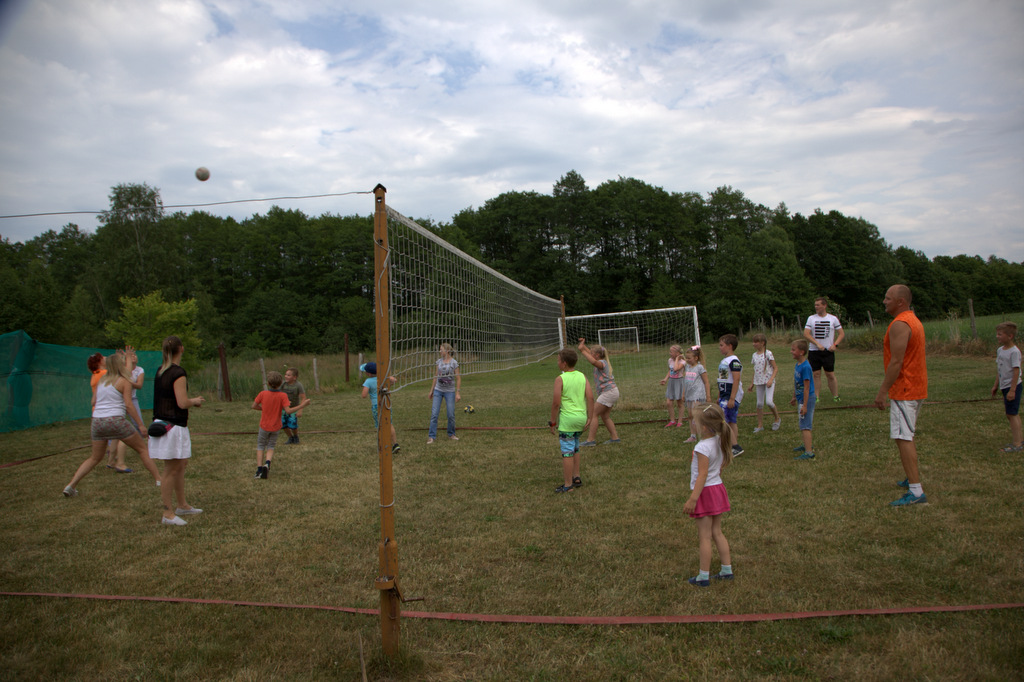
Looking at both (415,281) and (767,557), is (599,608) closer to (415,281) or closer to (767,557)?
(767,557)

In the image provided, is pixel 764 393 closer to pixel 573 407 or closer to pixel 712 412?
pixel 573 407

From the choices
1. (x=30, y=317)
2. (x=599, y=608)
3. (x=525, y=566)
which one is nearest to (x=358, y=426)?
(x=525, y=566)

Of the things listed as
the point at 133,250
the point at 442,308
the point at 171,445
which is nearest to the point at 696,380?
the point at 442,308

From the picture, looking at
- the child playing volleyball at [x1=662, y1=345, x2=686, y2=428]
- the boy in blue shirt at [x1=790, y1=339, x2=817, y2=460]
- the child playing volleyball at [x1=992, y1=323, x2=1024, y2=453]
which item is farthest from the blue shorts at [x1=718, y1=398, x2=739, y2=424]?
the child playing volleyball at [x1=992, y1=323, x2=1024, y2=453]

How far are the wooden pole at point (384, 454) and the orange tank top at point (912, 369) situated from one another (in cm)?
435

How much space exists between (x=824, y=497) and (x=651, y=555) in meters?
2.27

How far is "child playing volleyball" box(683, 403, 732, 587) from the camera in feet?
13.6

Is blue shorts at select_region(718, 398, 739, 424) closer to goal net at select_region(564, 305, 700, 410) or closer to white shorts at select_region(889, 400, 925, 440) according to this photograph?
white shorts at select_region(889, 400, 925, 440)

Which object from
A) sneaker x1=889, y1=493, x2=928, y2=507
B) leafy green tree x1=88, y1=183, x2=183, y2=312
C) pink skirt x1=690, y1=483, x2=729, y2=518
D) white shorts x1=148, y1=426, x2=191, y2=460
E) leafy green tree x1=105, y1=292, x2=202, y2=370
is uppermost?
leafy green tree x1=88, y1=183, x2=183, y2=312

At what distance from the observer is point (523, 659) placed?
333 centimetres

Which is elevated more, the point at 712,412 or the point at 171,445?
the point at 712,412

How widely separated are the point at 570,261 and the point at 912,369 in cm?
5228

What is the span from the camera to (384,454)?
3.42 m

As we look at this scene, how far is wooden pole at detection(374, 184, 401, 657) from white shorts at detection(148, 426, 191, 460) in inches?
130
